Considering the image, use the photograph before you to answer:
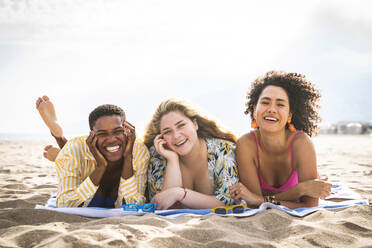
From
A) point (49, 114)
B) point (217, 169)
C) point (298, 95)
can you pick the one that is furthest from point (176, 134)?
point (49, 114)

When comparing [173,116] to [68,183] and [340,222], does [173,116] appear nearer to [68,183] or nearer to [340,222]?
[68,183]

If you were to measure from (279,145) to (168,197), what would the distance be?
1.58 metres

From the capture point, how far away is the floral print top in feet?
12.1

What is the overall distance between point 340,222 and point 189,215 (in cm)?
138

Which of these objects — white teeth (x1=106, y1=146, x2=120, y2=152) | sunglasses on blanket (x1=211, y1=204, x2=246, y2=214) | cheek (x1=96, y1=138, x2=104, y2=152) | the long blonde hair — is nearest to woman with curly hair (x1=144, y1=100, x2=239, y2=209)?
the long blonde hair

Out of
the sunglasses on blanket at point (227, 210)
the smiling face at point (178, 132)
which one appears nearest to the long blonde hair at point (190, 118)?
the smiling face at point (178, 132)

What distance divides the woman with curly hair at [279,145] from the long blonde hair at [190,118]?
1.28ft

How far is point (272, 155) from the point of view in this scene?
4.03 m

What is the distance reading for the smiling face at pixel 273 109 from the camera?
379 cm

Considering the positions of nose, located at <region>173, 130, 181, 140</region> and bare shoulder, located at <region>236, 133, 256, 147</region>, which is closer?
nose, located at <region>173, 130, 181, 140</region>

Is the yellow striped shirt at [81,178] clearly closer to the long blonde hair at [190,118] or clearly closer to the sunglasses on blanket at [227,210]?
the long blonde hair at [190,118]

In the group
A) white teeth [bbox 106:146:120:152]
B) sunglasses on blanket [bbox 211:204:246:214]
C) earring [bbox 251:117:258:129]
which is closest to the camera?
sunglasses on blanket [bbox 211:204:246:214]

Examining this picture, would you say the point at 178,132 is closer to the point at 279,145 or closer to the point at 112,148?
the point at 112,148

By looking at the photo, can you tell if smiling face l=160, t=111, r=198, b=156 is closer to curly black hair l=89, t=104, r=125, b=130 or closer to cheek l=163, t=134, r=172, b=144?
cheek l=163, t=134, r=172, b=144
